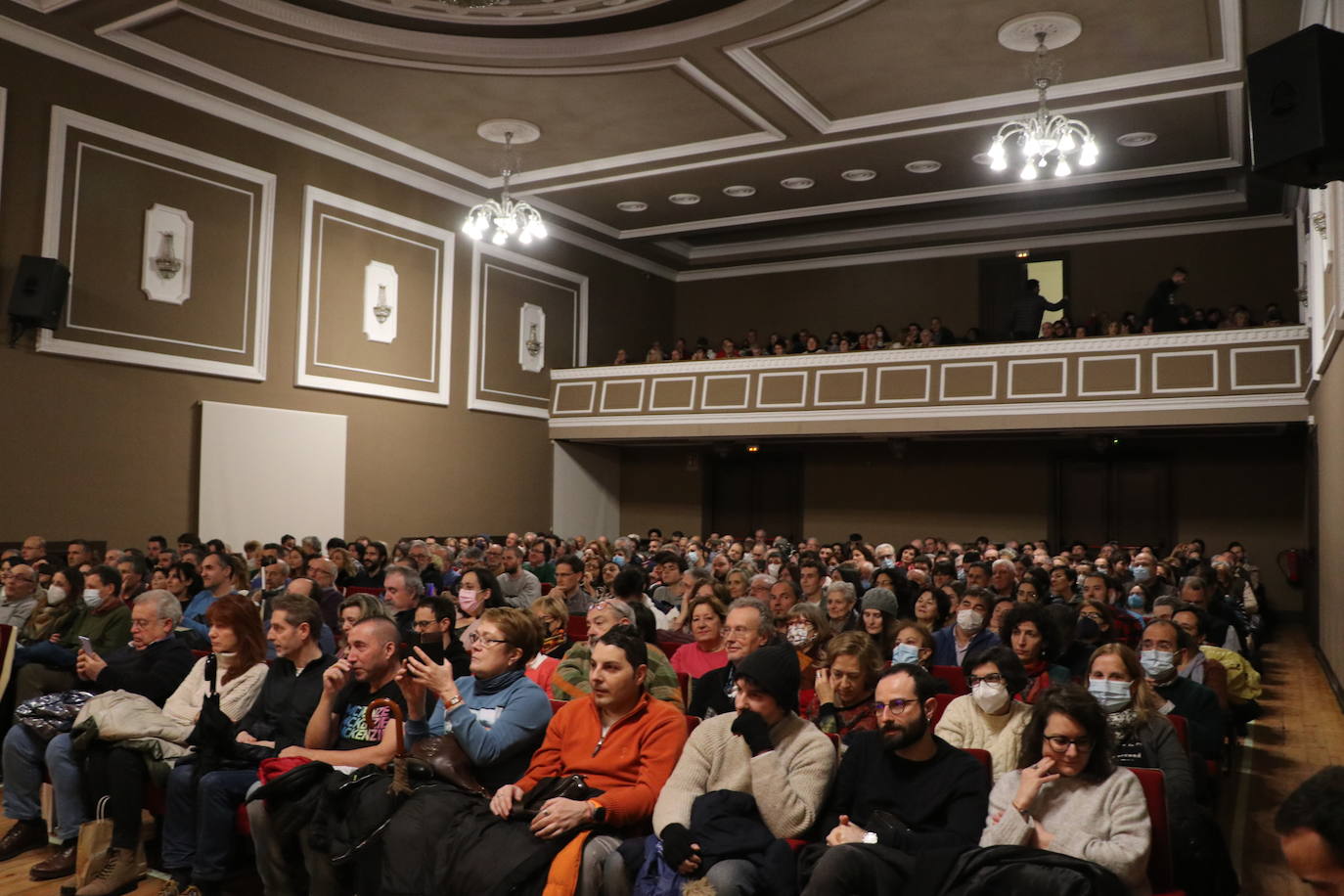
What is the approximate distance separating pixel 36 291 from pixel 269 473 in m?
3.21

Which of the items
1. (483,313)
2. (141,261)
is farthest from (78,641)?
(483,313)

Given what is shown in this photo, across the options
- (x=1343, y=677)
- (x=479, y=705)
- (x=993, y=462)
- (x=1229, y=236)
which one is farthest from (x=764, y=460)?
(x=479, y=705)

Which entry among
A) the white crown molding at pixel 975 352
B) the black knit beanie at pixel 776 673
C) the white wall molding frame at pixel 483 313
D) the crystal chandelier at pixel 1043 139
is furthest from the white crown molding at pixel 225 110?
the black knit beanie at pixel 776 673

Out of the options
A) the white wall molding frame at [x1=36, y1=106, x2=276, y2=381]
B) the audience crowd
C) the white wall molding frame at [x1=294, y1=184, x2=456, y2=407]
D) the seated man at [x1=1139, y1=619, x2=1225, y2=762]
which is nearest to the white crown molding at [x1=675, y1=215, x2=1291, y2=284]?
the white wall molding frame at [x1=294, y1=184, x2=456, y2=407]

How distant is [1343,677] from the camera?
7.47m

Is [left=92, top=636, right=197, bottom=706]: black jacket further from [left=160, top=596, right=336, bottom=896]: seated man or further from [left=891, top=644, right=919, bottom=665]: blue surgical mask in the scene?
[left=891, top=644, right=919, bottom=665]: blue surgical mask

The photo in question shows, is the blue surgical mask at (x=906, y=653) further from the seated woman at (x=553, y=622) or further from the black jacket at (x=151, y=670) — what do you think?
the black jacket at (x=151, y=670)

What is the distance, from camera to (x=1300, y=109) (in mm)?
3523

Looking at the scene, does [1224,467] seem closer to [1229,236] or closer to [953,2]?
[1229,236]

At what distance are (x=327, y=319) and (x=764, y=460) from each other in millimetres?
7641

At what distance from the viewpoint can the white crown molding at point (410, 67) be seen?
32.4ft

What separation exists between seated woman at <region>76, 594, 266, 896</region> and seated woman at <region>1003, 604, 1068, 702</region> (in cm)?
319

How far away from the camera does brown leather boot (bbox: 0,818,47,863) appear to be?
13.7ft

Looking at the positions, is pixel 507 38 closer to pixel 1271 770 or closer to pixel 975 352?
pixel 975 352
